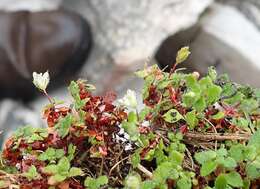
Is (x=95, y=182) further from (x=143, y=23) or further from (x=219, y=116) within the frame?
(x=143, y=23)

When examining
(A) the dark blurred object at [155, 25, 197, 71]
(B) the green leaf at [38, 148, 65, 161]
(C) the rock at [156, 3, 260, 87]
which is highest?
(A) the dark blurred object at [155, 25, 197, 71]

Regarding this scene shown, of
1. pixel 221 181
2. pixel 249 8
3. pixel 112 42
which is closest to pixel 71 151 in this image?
pixel 221 181

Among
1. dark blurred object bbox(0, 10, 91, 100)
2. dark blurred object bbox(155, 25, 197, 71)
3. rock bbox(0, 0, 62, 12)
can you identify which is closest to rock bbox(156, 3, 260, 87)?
dark blurred object bbox(155, 25, 197, 71)

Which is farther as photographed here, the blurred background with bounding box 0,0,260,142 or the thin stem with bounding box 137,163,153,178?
the blurred background with bounding box 0,0,260,142

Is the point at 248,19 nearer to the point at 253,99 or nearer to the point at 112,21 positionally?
the point at 112,21

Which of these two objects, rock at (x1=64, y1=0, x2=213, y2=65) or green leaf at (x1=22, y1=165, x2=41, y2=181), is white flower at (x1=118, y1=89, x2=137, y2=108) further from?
rock at (x1=64, y1=0, x2=213, y2=65)

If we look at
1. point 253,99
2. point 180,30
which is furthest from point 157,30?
point 253,99

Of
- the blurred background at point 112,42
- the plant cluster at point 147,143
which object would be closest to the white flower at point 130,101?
the plant cluster at point 147,143
